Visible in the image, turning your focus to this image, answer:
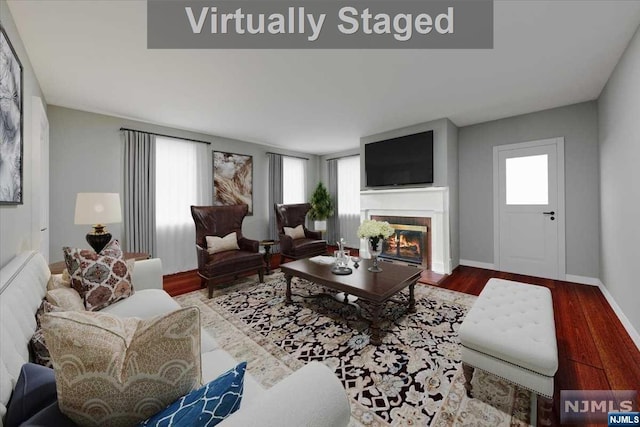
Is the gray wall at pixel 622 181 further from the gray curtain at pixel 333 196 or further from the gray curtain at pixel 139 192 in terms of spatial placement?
the gray curtain at pixel 139 192

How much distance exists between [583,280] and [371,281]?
3233mm

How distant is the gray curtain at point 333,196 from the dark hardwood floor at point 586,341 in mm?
3059

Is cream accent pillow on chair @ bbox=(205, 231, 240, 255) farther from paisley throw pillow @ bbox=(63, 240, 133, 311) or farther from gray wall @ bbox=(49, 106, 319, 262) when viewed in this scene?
paisley throw pillow @ bbox=(63, 240, 133, 311)

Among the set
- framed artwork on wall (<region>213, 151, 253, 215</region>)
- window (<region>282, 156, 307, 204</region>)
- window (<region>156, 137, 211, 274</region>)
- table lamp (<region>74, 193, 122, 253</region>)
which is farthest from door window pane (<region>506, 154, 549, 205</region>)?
table lamp (<region>74, 193, 122, 253</region>)

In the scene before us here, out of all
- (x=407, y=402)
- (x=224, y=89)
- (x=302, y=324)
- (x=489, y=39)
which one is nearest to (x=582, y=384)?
(x=407, y=402)

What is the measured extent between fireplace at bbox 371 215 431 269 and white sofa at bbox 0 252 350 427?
3629 millimetres

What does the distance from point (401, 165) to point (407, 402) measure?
11.6ft

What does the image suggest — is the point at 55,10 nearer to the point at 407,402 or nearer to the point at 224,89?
the point at 224,89

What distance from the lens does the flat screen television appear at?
4062mm

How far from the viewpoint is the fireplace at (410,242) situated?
416cm

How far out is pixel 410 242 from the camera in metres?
4.39

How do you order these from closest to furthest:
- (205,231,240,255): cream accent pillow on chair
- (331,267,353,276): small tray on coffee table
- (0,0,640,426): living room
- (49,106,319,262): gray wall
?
1. (0,0,640,426): living room
2. (331,267,353,276): small tray on coffee table
3. (49,106,319,262): gray wall
4. (205,231,240,255): cream accent pillow on chair

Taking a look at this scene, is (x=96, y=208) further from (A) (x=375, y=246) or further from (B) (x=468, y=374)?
(B) (x=468, y=374)

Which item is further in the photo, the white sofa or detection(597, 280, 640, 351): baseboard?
detection(597, 280, 640, 351): baseboard
